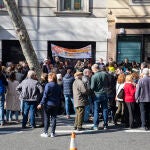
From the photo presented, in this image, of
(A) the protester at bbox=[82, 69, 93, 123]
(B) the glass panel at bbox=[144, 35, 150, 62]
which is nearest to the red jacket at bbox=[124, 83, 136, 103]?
(A) the protester at bbox=[82, 69, 93, 123]

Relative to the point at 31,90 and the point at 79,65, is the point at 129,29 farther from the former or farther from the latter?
the point at 31,90

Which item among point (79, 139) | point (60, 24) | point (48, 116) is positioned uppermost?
point (60, 24)

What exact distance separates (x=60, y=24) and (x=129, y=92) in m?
9.72

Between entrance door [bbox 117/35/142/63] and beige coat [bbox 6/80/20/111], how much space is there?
29.9ft

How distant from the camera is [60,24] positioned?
2348 centimetres

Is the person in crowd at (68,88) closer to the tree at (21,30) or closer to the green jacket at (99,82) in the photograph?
the tree at (21,30)

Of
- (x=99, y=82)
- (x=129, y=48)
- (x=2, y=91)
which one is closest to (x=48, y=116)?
(x=99, y=82)

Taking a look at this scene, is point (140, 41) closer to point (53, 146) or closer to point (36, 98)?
point (36, 98)

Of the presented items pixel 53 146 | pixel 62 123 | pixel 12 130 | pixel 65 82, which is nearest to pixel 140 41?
pixel 65 82

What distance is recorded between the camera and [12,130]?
1407 cm

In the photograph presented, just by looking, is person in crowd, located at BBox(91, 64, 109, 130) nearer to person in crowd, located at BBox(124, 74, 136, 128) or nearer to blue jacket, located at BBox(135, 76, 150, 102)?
person in crowd, located at BBox(124, 74, 136, 128)

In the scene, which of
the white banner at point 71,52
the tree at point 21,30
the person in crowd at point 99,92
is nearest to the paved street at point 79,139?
the person in crowd at point 99,92

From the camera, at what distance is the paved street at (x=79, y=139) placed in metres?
11.8

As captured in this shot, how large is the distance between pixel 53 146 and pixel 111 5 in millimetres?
12590
